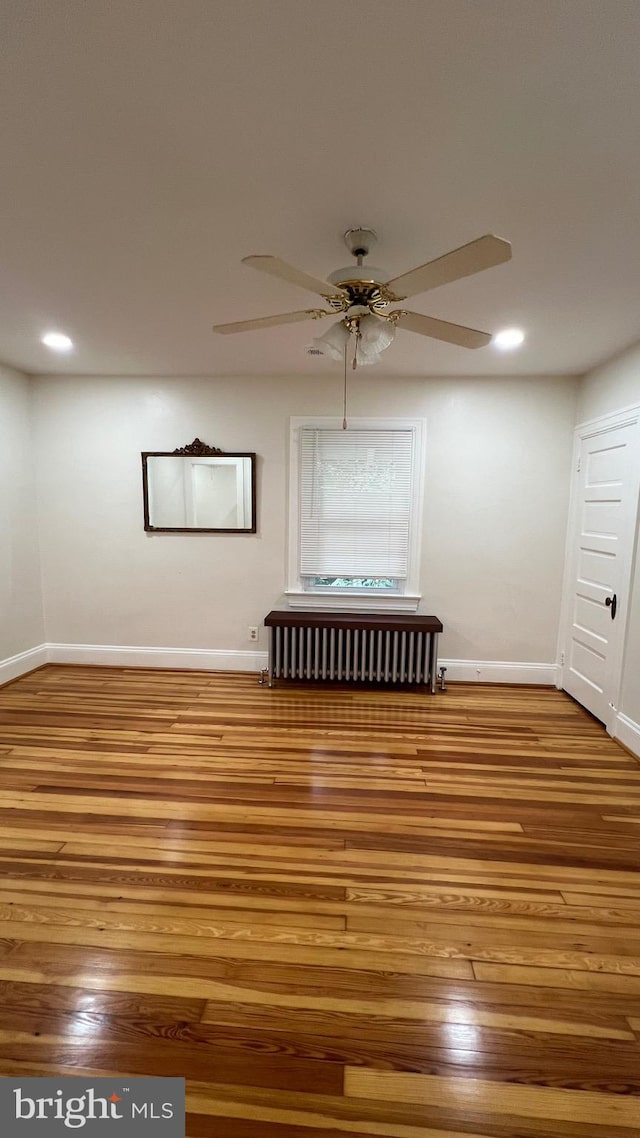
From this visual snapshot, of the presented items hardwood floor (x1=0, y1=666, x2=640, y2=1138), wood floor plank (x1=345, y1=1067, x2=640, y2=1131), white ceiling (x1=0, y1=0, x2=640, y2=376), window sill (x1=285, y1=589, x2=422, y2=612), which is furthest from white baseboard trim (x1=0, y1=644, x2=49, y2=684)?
wood floor plank (x1=345, y1=1067, x2=640, y2=1131)

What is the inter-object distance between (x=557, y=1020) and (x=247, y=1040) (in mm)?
960

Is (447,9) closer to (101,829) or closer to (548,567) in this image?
(101,829)

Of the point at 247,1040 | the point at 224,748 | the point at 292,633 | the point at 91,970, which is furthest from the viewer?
the point at 292,633

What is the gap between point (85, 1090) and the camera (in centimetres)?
124

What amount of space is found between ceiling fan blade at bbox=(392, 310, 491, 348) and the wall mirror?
248 cm

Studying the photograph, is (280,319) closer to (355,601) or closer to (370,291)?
(370,291)

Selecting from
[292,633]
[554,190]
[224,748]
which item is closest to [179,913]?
[224,748]

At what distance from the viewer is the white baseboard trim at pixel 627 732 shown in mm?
3115

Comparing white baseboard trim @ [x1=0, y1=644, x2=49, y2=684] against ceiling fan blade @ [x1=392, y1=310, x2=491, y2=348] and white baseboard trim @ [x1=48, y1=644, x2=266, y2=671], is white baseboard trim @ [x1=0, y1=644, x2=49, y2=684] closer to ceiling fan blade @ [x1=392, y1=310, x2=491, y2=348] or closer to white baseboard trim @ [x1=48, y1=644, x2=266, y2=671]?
white baseboard trim @ [x1=48, y1=644, x2=266, y2=671]

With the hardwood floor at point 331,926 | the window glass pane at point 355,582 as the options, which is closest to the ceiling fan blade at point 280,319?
the hardwood floor at point 331,926

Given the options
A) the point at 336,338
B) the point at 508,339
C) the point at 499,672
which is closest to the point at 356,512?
the point at 508,339

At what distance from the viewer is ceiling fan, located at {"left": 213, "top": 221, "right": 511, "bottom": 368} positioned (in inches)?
56.9

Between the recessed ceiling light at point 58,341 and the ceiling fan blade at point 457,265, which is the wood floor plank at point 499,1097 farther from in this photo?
the recessed ceiling light at point 58,341

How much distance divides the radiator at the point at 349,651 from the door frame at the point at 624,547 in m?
1.26
